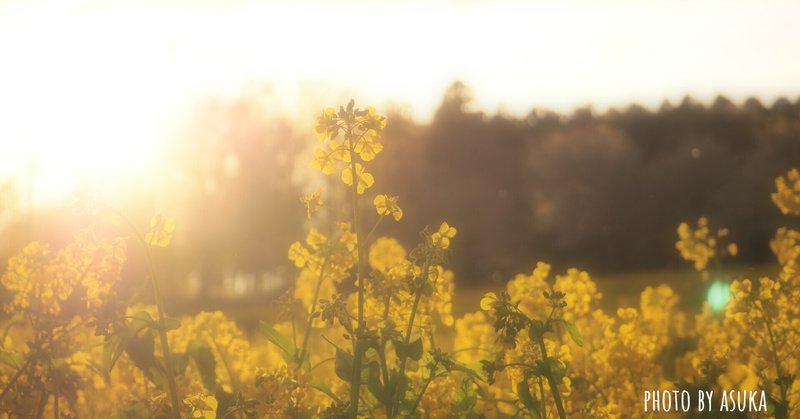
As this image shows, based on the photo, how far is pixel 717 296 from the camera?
24.1 feet

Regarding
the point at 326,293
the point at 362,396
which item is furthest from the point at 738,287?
the point at 326,293

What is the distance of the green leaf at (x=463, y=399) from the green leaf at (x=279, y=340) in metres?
0.73

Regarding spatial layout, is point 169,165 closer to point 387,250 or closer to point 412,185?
point 412,185

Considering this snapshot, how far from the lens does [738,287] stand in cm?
487

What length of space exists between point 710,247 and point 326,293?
113 inches

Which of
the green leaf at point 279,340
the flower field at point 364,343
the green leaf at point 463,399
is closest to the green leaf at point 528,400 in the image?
the flower field at point 364,343

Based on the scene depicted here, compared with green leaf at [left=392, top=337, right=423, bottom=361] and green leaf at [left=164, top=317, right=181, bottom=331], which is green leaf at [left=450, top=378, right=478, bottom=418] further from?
green leaf at [left=164, top=317, right=181, bottom=331]

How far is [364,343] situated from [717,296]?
4403mm

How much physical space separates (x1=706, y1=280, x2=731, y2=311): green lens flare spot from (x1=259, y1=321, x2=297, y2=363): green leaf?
3399 millimetres

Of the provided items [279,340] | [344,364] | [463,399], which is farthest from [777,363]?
[279,340]

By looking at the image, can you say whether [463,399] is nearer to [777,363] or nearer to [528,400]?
[528,400]

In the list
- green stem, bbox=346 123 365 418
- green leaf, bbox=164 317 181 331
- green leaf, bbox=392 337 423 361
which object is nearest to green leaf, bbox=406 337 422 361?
green leaf, bbox=392 337 423 361

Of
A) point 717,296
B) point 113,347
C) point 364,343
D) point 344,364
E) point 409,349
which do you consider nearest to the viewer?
point 364,343

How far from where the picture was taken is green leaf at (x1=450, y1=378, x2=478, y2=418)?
170 inches
